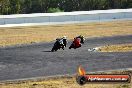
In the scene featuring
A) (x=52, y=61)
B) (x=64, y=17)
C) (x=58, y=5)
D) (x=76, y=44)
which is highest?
(x=52, y=61)

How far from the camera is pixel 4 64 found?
23953 mm

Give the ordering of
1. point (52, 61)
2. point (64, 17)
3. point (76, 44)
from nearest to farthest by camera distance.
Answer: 1. point (52, 61)
2. point (76, 44)
3. point (64, 17)

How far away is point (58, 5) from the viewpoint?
9656 centimetres

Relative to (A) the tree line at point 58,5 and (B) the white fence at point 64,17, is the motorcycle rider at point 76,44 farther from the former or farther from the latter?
(A) the tree line at point 58,5

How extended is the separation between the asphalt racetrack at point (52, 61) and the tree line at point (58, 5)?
184 feet

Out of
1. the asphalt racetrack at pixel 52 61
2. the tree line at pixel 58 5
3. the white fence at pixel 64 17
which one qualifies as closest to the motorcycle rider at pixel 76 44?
the asphalt racetrack at pixel 52 61

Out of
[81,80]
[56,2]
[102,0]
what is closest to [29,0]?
[56,2]

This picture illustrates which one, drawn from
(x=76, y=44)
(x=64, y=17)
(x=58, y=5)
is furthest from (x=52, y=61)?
(x=58, y=5)

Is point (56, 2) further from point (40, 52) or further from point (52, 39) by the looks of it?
point (40, 52)

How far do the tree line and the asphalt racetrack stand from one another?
56.0m

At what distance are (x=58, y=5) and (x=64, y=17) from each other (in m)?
39.1

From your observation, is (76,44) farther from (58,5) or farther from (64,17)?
(58,5)

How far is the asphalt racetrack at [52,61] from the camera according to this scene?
2106cm

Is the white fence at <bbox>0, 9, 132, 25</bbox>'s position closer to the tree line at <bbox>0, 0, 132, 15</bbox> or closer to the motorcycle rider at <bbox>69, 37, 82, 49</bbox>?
the motorcycle rider at <bbox>69, 37, 82, 49</bbox>
